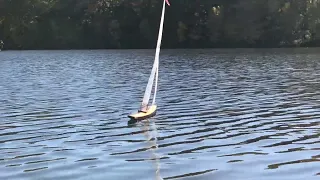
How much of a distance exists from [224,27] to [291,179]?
351ft

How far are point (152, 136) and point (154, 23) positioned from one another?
110933 millimetres

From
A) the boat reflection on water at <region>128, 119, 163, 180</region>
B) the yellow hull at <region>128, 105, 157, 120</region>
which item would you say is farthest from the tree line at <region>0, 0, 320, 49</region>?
the boat reflection on water at <region>128, 119, 163, 180</region>

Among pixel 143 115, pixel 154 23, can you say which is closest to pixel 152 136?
pixel 143 115

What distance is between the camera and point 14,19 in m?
154

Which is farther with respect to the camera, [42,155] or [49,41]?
[49,41]

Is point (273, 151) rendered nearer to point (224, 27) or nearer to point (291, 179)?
point (291, 179)

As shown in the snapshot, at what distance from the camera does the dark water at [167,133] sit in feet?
55.3

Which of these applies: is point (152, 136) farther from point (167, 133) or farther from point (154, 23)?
point (154, 23)

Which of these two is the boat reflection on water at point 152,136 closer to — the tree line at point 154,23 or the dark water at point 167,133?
the dark water at point 167,133

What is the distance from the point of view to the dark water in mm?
16844

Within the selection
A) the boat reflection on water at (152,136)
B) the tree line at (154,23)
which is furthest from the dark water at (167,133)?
the tree line at (154,23)

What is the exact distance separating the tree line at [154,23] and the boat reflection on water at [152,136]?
9167 cm

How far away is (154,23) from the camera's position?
132 metres

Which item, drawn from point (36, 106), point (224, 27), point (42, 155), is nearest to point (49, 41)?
point (224, 27)
